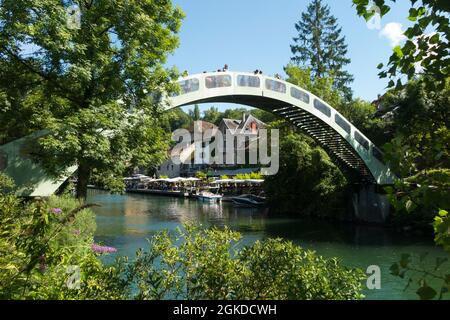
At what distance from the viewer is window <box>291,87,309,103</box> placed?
2225 cm

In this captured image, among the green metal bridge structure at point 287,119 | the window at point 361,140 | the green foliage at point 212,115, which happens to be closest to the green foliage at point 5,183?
the green metal bridge structure at point 287,119

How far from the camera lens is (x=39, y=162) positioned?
10922mm

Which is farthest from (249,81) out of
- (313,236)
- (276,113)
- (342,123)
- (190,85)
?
(313,236)

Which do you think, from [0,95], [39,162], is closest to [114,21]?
[0,95]

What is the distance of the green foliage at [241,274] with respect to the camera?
4062mm

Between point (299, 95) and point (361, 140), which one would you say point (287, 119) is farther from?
point (361, 140)

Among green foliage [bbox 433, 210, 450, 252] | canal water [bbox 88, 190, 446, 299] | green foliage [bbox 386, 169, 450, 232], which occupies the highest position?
green foliage [bbox 386, 169, 450, 232]

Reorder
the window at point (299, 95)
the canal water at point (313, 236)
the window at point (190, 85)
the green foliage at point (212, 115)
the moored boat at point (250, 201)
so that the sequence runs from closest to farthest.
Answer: the canal water at point (313, 236) < the window at point (190, 85) < the window at point (299, 95) < the moored boat at point (250, 201) < the green foliage at point (212, 115)

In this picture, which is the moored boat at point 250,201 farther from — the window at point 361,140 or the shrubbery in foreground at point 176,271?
the shrubbery in foreground at point 176,271

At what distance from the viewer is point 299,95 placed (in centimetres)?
2256

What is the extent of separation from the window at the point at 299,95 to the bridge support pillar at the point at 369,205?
960 cm

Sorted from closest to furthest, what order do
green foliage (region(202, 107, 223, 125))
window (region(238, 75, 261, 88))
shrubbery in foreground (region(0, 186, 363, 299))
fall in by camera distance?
1. shrubbery in foreground (region(0, 186, 363, 299))
2. window (region(238, 75, 261, 88))
3. green foliage (region(202, 107, 223, 125))

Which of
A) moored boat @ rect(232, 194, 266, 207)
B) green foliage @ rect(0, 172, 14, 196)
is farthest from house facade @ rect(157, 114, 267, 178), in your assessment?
green foliage @ rect(0, 172, 14, 196)

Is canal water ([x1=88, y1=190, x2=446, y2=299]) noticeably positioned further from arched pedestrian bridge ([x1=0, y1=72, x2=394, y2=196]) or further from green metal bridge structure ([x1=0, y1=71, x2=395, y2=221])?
arched pedestrian bridge ([x1=0, y1=72, x2=394, y2=196])
